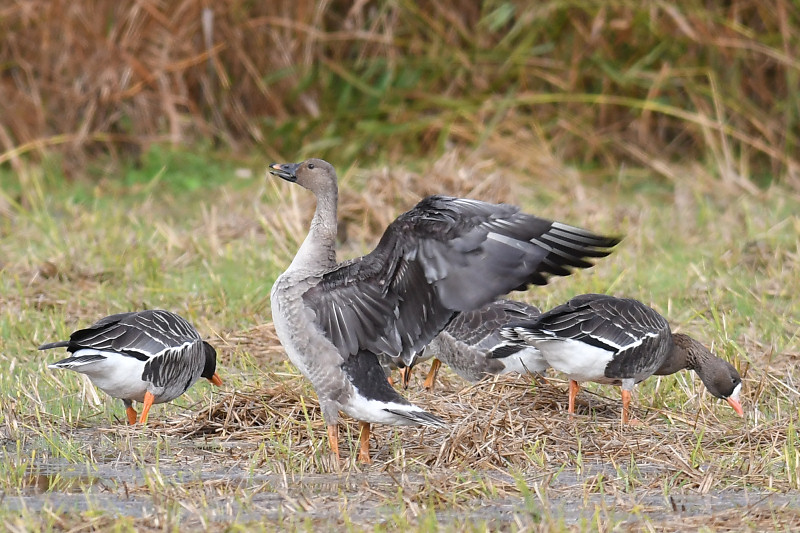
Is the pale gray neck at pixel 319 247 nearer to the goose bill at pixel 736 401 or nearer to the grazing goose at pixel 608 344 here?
the grazing goose at pixel 608 344

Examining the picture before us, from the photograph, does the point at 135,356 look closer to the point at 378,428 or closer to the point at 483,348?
the point at 378,428

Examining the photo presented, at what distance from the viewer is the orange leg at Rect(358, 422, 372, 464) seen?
17.9ft

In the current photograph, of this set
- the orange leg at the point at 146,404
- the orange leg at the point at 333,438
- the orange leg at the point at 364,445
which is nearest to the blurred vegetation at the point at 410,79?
the orange leg at the point at 146,404

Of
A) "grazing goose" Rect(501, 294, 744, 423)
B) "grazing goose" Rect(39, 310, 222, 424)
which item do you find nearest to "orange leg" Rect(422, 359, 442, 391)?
"grazing goose" Rect(501, 294, 744, 423)

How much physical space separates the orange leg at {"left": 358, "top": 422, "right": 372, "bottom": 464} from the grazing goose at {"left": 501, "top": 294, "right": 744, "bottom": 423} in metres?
1.02

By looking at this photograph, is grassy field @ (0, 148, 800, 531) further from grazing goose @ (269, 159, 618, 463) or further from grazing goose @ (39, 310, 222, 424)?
grazing goose @ (269, 159, 618, 463)

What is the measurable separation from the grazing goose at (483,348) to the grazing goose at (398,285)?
3.96 feet

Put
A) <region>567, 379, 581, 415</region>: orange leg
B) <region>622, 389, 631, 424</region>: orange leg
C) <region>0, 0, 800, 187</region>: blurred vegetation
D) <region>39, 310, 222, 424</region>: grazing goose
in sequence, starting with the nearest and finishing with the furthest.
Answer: <region>39, 310, 222, 424</region>: grazing goose
<region>622, 389, 631, 424</region>: orange leg
<region>567, 379, 581, 415</region>: orange leg
<region>0, 0, 800, 187</region>: blurred vegetation

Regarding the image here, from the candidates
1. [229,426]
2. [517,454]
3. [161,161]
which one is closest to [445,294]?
[517,454]

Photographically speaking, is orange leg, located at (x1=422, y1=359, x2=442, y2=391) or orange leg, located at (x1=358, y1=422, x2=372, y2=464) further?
orange leg, located at (x1=422, y1=359, x2=442, y2=391)

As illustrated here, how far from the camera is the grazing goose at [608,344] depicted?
5.96 m

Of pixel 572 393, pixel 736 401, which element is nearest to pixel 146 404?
pixel 572 393

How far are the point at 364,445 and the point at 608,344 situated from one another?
1354mm

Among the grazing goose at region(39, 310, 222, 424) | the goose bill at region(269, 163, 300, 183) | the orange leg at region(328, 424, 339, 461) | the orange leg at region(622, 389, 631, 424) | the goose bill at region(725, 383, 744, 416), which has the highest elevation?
the goose bill at region(269, 163, 300, 183)
